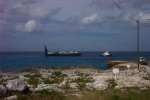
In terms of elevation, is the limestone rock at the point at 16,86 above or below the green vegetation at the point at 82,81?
above

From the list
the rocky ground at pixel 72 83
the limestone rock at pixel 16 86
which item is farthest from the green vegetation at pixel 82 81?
the limestone rock at pixel 16 86

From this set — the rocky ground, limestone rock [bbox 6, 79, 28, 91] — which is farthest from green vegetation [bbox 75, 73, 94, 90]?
limestone rock [bbox 6, 79, 28, 91]

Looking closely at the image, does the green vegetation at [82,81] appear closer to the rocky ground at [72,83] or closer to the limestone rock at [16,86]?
the rocky ground at [72,83]

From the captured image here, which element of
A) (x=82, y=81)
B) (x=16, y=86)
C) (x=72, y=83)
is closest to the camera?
(x=16, y=86)

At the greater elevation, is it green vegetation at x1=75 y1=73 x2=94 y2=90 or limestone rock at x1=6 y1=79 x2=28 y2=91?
limestone rock at x1=6 y1=79 x2=28 y2=91

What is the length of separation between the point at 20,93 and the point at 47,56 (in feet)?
438

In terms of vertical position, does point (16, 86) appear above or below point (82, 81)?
above

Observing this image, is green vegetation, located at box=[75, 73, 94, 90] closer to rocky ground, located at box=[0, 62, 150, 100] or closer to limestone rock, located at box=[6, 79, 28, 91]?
rocky ground, located at box=[0, 62, 150, 100]

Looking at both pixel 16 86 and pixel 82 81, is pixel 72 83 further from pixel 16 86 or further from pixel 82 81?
pixel 16 86

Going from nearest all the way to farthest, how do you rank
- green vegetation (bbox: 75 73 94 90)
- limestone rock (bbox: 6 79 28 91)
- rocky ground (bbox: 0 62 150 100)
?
limestone rock (bbox: 6 79 28 91) < rocky ground (bbox: 0 62 150 100) < green vegetation (bbox: 75 73 94 90)

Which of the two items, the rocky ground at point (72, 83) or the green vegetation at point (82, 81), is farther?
the green vegetation at point (82, 81)

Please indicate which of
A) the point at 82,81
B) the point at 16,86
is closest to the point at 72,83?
the point at 82,81

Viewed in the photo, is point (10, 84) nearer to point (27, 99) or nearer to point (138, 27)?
point (27, 99)

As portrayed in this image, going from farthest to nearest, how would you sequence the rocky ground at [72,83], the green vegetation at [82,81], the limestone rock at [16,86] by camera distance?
the green vegetation at [82,81]
the rocky ground at [72,83]
the limestone rock at [16,86]
